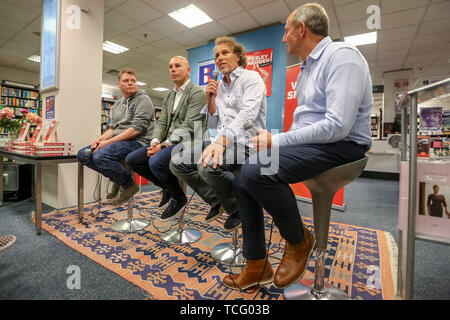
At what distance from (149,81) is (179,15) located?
17.0ft

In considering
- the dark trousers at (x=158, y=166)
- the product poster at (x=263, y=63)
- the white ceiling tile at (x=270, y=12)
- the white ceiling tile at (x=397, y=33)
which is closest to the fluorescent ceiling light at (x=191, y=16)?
the white ceiling tile at (x=270, y=12)

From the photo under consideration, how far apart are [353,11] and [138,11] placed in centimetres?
356

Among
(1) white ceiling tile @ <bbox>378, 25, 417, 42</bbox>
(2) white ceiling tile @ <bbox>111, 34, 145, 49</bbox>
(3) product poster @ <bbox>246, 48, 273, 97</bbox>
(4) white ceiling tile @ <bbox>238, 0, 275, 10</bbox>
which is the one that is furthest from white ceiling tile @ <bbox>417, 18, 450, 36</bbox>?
(2) white ceiling tile @ <bbox>111, 34, 145, 49</bbox>

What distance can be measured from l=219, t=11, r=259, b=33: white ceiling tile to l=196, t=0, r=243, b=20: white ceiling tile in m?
0.13

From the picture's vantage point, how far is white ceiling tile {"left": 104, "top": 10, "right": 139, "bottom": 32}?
4086 millimetres

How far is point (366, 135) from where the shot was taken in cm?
90

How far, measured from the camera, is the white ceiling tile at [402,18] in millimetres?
3713

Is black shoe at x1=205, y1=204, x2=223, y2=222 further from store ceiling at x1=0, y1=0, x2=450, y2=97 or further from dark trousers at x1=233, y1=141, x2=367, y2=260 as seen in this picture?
store ceiling at x1=0, y1=0, x2=450, y2=97

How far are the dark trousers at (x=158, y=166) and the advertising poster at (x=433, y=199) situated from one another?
131cm

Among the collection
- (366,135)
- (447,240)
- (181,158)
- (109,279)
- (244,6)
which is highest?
(244,6)

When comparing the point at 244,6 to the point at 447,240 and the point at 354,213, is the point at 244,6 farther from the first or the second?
the point at 447,240

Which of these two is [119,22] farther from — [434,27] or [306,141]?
[434,27]

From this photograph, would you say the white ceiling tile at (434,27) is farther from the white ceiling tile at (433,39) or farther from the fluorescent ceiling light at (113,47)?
the fluorescent ceiling light at (113,47)
